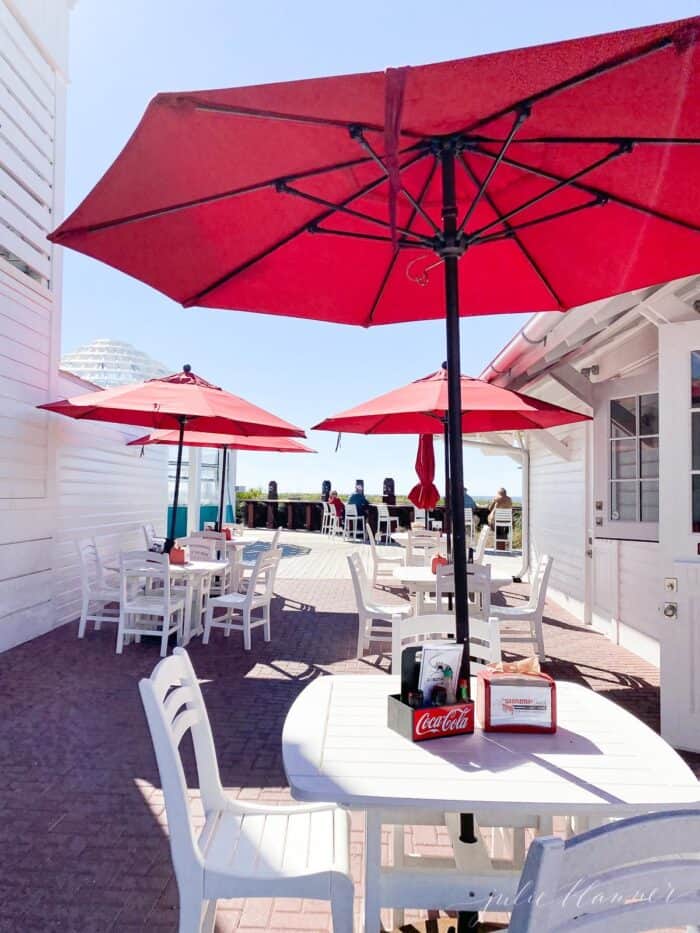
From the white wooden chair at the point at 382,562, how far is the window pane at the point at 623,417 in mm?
2543

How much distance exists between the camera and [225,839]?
168cm

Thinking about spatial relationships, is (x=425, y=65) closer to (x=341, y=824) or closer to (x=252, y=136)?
(x=252, y=136)

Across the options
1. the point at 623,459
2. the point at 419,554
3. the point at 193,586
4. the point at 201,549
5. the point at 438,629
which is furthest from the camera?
the point at 419,554

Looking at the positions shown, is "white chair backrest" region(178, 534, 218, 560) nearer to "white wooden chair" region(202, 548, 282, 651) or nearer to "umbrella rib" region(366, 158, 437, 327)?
"white wooden chair" region(202, 548, 282, 651)

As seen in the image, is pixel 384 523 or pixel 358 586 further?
pixel 384 523

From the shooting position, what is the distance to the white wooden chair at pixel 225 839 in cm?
148

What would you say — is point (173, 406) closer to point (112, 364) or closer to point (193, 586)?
point (193, 586)

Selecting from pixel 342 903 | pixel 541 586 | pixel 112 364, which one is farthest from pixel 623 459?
pixel 112 364

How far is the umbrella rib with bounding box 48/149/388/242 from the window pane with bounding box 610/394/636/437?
14.6 feet

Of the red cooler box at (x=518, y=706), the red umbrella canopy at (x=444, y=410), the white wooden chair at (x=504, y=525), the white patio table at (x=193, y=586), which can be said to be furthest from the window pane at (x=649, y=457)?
the white wooden chair at (x=504, y=525)

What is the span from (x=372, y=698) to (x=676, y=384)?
2.71 meters

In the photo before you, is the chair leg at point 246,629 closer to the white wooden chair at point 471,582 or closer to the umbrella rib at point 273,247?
the white wooden chair at point 471,582

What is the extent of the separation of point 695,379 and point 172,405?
150 inches

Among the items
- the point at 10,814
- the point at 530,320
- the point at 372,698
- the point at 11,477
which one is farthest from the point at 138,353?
the point at 372,698
